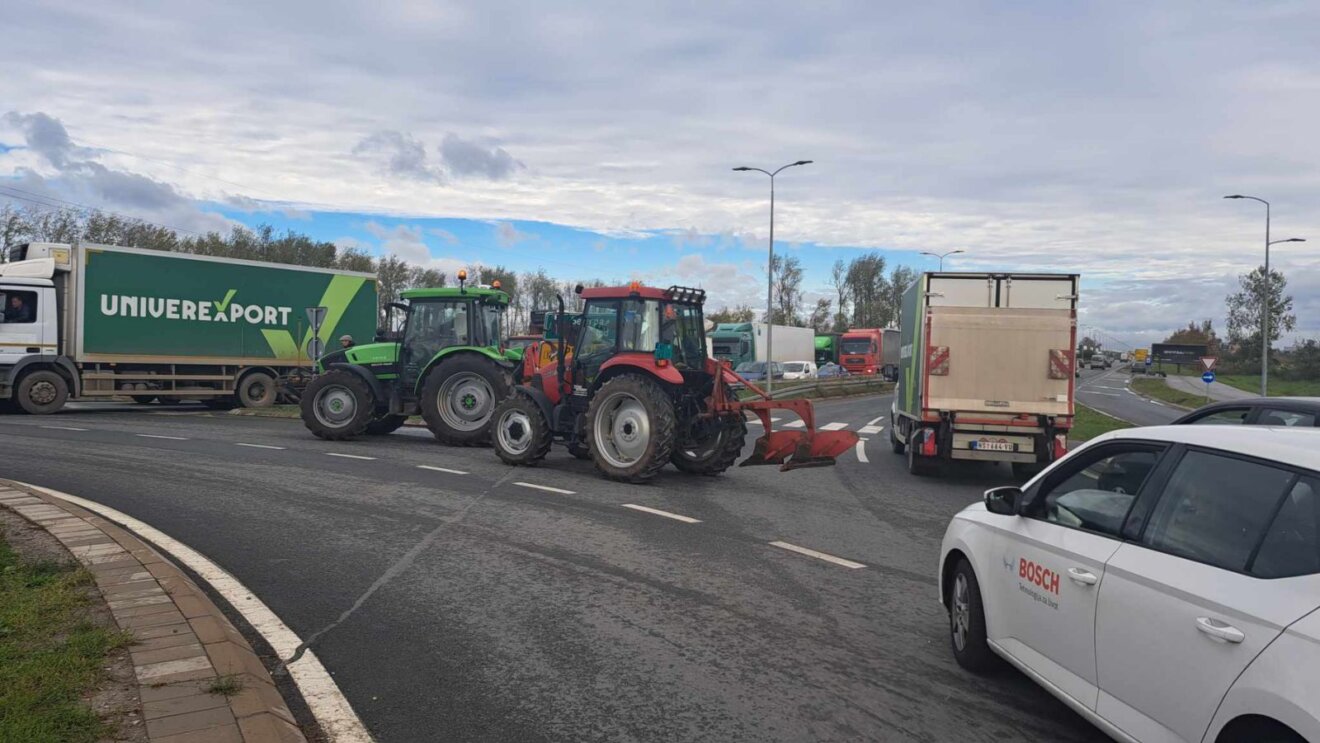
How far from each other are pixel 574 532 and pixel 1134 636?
5.75 metres

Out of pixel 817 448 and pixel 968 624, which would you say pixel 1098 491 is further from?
pixel 817 448

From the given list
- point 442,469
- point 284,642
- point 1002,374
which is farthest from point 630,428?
point 284,642

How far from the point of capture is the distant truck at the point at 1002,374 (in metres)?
12.6

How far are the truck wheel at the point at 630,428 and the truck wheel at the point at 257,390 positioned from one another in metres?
13.8

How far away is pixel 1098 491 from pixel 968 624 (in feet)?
3.79

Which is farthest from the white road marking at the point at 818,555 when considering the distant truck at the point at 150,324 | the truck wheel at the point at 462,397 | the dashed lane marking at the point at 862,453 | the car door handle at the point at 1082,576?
the distant truck at the point at 150,324

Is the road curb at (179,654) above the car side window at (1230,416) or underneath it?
underneath

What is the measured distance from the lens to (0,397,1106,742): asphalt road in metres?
4.39

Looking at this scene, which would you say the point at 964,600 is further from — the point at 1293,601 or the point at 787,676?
the point at 1293,601

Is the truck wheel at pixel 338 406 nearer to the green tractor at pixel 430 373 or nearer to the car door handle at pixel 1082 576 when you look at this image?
the green tractor at pixel 430 373

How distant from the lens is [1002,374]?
1277 centimetres

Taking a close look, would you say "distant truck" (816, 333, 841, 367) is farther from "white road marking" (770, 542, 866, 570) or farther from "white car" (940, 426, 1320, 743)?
"white car" (940, 426, 1320, 743)

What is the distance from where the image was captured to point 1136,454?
4.00m

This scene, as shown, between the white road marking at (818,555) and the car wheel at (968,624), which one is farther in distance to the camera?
the white road marking at (818,555)
